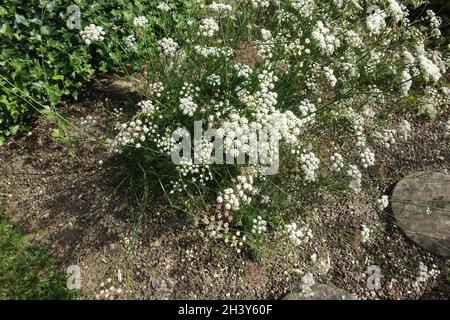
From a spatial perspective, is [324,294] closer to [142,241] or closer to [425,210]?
[425,210]

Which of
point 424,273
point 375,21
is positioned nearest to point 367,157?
point 424,273

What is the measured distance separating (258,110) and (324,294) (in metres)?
1.83

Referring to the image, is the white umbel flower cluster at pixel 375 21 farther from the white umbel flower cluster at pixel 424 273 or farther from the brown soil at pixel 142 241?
the white umbel flower cluster at pixel 424 273

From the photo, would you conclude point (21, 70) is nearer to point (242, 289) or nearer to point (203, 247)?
point (203, 247)

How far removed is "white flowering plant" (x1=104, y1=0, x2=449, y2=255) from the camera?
3.27m

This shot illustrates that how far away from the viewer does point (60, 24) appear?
4.16 meters

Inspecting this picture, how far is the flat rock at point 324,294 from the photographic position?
11.5ft

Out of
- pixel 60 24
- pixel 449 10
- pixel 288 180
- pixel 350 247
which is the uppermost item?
pixel 449 10

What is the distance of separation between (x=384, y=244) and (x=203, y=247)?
1.93 metres

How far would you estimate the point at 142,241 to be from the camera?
3.76m

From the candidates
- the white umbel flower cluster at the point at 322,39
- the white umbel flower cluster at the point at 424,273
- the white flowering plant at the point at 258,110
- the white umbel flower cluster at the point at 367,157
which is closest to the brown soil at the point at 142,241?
the white umbel flower cluster at the point at 424,273

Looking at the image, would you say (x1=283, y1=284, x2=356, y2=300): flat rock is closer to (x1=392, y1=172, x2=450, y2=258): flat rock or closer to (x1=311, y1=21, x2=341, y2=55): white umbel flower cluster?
(x1=392, y1=172, x2=450, y2=258): flat rock

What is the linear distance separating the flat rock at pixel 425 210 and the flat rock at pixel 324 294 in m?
1.07
